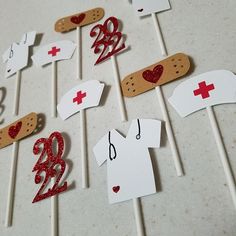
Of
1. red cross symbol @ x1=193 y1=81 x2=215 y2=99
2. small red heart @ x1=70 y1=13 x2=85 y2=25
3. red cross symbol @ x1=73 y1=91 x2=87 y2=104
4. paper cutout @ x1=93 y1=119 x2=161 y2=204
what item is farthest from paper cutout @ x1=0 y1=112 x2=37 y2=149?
red cross symbol @ x1=193 y1=81 x2=215 y2=99

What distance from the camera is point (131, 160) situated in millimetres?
667

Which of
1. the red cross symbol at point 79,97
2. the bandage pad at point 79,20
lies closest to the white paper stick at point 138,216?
the red cross symbol at point 79,97

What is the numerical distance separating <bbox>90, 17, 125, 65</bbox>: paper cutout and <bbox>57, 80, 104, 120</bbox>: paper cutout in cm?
10

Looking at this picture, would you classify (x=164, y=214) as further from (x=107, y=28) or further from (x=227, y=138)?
(x=107, y=28)

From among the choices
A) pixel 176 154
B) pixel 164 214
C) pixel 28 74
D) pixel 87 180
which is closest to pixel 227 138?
pixel 176 154

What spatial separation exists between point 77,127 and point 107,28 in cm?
36

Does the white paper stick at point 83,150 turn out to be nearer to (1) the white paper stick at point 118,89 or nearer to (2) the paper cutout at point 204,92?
(1) the white paper stick at point 118,89

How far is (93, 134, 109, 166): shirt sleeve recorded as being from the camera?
712 millimetres

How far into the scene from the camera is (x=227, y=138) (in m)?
0.62

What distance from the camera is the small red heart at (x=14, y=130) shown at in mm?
878

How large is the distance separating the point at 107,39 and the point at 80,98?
229 millimetres

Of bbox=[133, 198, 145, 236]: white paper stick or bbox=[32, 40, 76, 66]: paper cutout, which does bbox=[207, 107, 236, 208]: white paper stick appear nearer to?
bbox=[133, 198, 145, 236]: white paper stick

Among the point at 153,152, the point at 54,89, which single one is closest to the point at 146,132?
the point at 153,152

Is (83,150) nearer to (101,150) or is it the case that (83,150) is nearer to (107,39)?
(101,150)
